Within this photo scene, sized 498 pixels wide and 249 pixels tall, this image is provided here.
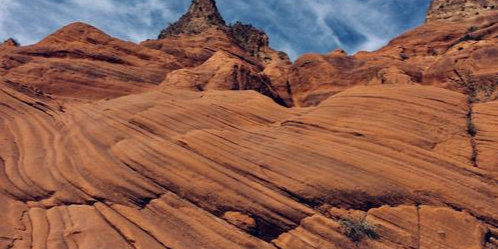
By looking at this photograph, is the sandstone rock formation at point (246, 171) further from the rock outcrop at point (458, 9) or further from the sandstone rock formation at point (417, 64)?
the rock outcrop at point (458, 9)

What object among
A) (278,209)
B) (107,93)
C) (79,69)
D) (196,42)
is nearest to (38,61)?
(79,69)

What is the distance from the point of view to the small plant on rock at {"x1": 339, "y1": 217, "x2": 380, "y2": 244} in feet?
46.1

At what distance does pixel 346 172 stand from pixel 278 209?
2.85m

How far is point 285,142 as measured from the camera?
56.4ft

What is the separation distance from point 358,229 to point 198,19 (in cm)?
4439

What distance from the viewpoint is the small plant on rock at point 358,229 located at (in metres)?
14.1

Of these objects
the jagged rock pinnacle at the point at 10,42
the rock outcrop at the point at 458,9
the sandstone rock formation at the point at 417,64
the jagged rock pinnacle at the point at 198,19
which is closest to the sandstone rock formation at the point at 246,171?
the sandstone rock formation at the point at 417,64

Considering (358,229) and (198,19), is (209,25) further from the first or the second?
(358,229)

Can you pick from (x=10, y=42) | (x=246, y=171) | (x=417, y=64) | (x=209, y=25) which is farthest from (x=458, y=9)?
(x=10, y=42)

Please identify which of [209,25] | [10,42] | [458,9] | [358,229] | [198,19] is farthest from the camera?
[198,19]

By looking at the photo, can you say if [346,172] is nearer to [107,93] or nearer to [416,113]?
[416,113]

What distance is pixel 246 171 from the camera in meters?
16.0

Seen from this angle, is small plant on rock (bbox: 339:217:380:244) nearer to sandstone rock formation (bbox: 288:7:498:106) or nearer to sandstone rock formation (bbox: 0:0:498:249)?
sandstone rock formation (bbox: 0:0:498:249)

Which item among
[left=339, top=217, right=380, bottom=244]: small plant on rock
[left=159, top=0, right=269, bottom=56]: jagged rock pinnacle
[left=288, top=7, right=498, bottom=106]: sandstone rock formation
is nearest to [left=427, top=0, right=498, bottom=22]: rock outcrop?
[left=288, top=7, right=498, bottom=106]: sandstone rock formation
